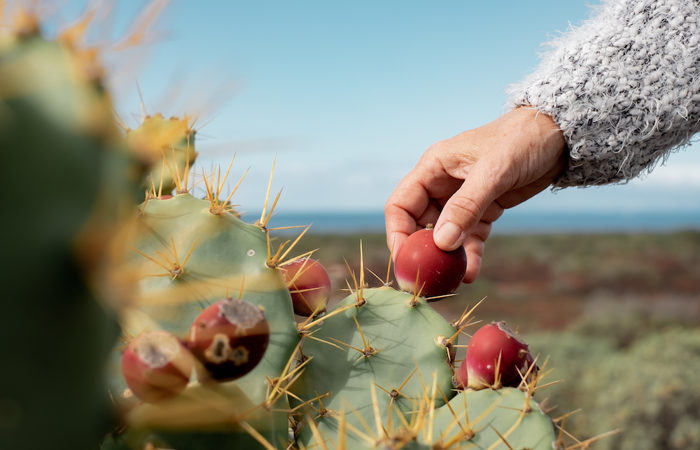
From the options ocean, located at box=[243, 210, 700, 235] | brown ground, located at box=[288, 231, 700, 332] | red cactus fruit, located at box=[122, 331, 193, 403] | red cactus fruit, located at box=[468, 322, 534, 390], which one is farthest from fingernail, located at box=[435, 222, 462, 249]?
ocean, located at box=[243, 210, 700, 235]

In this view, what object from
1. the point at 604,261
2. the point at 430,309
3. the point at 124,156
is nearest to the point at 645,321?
the point at 604,261

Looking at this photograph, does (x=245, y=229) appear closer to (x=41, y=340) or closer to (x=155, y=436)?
(x=155, y=436)

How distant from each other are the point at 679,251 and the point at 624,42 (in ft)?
64.9

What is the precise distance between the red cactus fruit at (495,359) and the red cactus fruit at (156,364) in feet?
1.56

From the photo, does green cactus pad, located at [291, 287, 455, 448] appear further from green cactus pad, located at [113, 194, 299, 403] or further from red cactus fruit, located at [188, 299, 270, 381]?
red cactus fruit, located at [188, 299, 270, 381]

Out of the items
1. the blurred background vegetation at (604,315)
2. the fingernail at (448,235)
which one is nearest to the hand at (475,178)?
the fingernail at (448,235)


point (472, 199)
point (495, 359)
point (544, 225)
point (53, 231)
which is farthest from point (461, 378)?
point (544, 225)

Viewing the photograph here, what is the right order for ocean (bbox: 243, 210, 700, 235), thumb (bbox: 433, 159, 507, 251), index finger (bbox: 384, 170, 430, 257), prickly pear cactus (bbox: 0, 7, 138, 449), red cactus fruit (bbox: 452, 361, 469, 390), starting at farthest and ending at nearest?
1. ocean (bbox: 243, 210, 700, 235)
2. index finger (bbox: 384, 170, 430, 257)
3. thumb (bbox: 433, 159, 507, 251)
4. red cactus fruit (bbox: 452, 361, 469, 390)
5. prickly pear cactus (bbox: 0, 7, 138, 449)

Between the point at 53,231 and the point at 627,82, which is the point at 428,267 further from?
the point at 627,82

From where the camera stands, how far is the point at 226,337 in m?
0.40

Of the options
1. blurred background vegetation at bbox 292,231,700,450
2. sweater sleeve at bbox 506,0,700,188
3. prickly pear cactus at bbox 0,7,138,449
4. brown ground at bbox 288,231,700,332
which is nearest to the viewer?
prickly pear cactus at bbox 0,7,138,449

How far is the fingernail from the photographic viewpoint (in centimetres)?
95

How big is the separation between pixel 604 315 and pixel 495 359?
37.3 feet

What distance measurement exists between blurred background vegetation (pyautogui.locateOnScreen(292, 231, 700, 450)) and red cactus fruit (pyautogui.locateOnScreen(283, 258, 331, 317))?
9 cm
